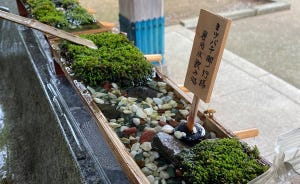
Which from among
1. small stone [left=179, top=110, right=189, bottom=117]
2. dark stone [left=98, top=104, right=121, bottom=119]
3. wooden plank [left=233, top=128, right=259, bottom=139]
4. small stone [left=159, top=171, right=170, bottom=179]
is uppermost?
small stone [left=179, top=110, right=189, bottom=117]

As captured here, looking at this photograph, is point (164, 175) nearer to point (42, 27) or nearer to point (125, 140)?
point (125, 140)

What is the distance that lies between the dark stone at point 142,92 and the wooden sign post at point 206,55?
565mm

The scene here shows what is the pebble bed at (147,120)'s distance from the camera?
1659 mm

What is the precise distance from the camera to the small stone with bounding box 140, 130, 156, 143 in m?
1.88

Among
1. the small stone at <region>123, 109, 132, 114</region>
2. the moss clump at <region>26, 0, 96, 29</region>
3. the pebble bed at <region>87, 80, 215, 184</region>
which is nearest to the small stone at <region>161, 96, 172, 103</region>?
the pebble bed at <region>87, 80, 215, 184</region>

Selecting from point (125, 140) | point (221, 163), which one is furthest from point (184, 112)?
point (221, 163)

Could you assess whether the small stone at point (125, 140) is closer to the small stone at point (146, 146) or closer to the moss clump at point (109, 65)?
the small stone at point (146, 146)

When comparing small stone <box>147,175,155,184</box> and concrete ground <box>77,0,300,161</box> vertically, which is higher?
small stone <box>147,175,155,184</box>

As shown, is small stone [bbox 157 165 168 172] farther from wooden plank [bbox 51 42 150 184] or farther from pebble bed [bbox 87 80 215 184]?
wooden plank [bbox 51 42 150 184]

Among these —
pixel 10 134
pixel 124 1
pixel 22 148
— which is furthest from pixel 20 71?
pixel 124 1

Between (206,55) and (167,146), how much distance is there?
490mm

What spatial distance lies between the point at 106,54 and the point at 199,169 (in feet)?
4.48

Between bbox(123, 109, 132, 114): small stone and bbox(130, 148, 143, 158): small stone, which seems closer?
bbox(130, 148, 143, 158): small stone

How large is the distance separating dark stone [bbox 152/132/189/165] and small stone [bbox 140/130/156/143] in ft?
0.33
